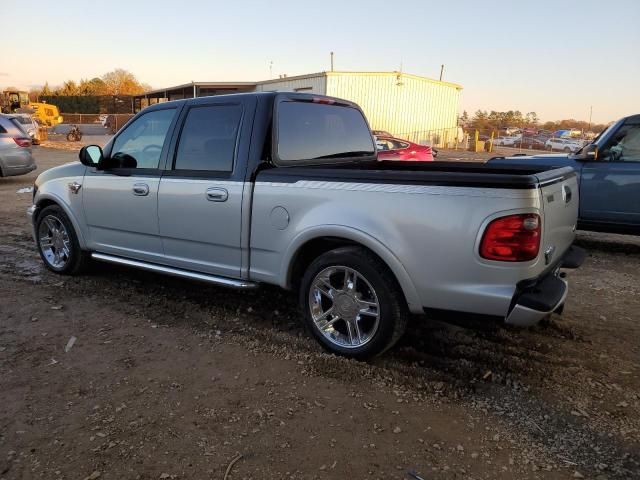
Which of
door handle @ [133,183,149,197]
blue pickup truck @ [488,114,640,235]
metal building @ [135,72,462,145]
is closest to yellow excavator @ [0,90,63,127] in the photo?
metal building @ [135,72,462,145]

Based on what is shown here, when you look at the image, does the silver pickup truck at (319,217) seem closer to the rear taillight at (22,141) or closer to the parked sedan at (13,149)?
the parked sedan at (13,149)

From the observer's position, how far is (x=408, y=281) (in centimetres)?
329

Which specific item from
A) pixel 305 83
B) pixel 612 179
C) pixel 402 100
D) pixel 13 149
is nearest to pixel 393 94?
pixel 402 100

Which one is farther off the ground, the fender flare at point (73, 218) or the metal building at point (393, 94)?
the metal building at point (393, 94)

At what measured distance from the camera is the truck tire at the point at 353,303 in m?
3.42

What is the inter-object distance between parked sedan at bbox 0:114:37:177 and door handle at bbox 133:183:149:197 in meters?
10.5

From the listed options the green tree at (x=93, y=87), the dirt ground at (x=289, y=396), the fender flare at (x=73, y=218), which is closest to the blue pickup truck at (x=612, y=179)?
the dirt ground at (x=289, y=396)

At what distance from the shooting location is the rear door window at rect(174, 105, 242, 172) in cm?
413

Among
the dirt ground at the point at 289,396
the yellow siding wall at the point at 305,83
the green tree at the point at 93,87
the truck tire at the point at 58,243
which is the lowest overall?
the dirt ground at the point at 289,396

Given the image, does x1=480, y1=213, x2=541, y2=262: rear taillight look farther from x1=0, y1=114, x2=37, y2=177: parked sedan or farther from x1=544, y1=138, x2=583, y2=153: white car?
x1=544, y1=138, x2=583, y2=153: white car

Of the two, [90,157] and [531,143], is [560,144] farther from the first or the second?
[90,157]

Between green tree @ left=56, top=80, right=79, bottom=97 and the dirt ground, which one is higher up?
green tree @ left=56, top=80, right=79, bottom=97

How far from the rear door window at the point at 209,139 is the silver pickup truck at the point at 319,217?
0.01 meters

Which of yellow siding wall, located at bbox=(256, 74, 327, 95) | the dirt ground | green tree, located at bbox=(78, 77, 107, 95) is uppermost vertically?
green tree, located at bbox=(78, 77, 107, 95)
